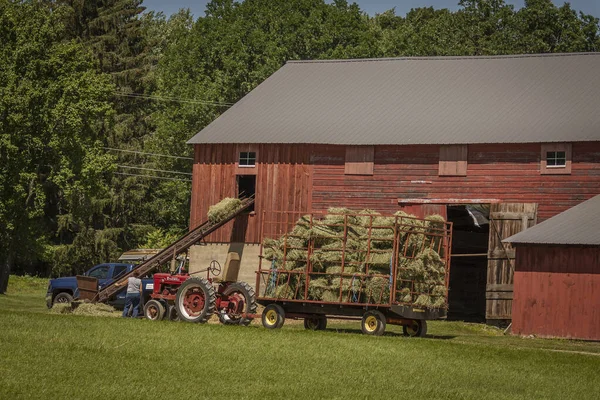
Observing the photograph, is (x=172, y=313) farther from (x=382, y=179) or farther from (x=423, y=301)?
(x=382, y=179)

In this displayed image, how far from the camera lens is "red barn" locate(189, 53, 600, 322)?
41531mm

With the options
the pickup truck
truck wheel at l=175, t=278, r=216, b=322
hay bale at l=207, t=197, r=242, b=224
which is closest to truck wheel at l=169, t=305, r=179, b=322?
truck wheel at l=175, t=278, r=216, b=322

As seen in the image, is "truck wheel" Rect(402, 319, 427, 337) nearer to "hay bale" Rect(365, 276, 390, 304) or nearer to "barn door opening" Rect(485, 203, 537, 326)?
"hay bale" Rect(365, 276, 390, 304)

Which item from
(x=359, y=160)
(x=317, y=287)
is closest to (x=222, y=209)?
(x=359, y=160)

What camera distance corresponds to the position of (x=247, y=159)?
152 feet

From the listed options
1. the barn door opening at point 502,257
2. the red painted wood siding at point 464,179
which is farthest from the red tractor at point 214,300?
the red painted wood siding at point 464,179

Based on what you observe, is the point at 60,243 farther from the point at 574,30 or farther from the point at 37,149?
the point at 574,30

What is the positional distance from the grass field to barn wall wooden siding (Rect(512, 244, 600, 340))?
8.04m

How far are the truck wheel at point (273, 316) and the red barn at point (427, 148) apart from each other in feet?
40.3

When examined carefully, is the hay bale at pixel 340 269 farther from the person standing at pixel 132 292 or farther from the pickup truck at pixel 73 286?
the pickup truck at pixel 73 286

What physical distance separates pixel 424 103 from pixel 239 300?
691 inches

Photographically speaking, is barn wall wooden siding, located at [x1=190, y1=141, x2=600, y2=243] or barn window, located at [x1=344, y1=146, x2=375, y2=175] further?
barn window, located at [x1=344, y1=146, x2=375, y2=175]

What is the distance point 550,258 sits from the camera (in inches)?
1447

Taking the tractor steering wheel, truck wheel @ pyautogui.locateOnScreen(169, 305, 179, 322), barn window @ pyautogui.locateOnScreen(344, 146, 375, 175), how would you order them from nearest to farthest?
the tractor steering wheel, truck wheel @ pyautogui.locateOnScreen(169, 305, 179, 322), barn window @ pyautogui.locateOnScreen(344, 146, 375, 175)
